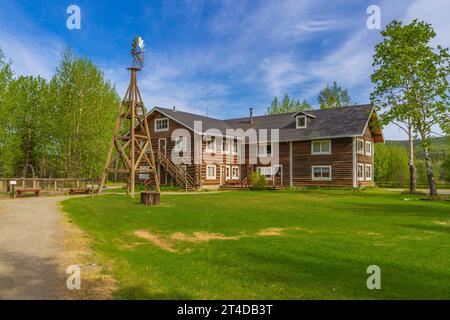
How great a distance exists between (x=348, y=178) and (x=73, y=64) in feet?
113

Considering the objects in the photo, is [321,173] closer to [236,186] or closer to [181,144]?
[236,186]

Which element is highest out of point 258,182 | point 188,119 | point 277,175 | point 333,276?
point 188,119

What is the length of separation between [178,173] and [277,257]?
29.0 metres

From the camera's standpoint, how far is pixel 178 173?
36531 millimetres

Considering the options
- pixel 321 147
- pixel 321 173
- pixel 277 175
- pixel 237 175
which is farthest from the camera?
pixel 237 175

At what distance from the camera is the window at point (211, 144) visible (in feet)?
123

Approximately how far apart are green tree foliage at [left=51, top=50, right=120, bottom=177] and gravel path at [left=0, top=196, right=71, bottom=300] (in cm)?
2854

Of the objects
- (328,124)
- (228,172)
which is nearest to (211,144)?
(228,172)

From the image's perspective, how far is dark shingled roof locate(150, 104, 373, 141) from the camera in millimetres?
34656

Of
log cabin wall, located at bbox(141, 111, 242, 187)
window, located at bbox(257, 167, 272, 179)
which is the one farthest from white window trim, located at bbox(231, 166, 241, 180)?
window, located at bbox(257, 167, 272, 179)

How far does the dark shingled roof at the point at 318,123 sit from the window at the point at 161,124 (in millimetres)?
1123
